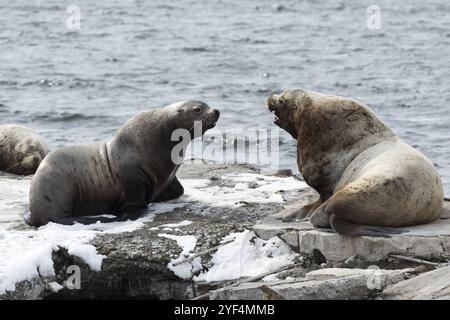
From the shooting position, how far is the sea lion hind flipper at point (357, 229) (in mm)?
7949

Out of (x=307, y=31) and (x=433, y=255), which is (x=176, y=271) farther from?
(x=307, y=31)

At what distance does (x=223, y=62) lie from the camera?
973 inches

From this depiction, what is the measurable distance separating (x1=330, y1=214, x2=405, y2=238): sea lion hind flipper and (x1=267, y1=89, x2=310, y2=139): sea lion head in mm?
1293

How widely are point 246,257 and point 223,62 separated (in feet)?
54.8

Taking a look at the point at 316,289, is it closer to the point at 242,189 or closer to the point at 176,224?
the point at 176,224

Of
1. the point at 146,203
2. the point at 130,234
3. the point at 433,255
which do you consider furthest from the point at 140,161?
the point at 433,255

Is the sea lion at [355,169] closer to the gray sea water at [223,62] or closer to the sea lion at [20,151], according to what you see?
the sea lion at [20,151]

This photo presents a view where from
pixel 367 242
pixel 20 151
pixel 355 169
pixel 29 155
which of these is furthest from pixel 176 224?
pixel 20 151

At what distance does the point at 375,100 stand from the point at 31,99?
6622 mm

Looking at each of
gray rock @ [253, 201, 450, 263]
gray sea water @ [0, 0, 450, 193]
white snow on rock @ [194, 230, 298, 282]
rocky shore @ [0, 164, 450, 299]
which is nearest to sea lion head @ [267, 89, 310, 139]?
rocky shore @ [0, 164, 450, 299]

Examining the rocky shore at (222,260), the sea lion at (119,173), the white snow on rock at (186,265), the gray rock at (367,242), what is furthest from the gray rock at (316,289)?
the sea lion at (119,173)

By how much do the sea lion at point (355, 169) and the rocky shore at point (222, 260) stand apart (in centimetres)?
15

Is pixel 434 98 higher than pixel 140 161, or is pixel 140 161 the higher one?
pixel 140 161

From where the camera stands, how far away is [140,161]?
9719 millimetres
